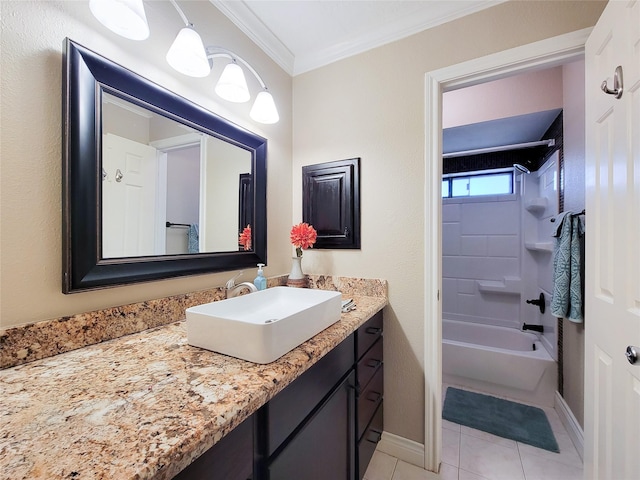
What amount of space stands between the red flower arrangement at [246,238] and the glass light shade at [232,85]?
63 centimetres

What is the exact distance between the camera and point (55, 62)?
2.54 feet

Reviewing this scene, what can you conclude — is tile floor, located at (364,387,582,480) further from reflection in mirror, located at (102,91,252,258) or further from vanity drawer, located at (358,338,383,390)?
reflection in mirror, located at (102,91,252,258)

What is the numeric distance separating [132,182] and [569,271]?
2.26m

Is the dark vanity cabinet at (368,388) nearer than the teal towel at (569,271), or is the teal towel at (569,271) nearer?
the dark vanity cabinet at (368,388)

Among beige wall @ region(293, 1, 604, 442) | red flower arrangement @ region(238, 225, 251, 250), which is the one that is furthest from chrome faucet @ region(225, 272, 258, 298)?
beige wall @ region(293, 1, 604, 442)

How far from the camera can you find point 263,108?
138 cm

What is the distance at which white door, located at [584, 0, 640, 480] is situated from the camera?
Answer: 79 centimetres

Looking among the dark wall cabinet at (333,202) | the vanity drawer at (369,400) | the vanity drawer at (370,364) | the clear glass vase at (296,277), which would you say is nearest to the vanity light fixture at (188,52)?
the dark wall cabinet at (333,202)

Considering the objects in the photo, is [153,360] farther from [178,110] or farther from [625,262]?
[625,262]

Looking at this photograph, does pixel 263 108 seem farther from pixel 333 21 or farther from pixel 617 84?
pixel 617 84

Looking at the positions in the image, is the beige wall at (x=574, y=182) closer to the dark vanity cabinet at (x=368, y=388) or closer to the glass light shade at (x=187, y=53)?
the dark vanity cabinet at (x=368, y=388)

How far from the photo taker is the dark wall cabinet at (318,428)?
57 cm

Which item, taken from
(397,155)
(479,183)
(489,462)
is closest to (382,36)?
(397,155)

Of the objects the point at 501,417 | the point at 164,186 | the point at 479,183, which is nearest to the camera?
the point at 164,186
